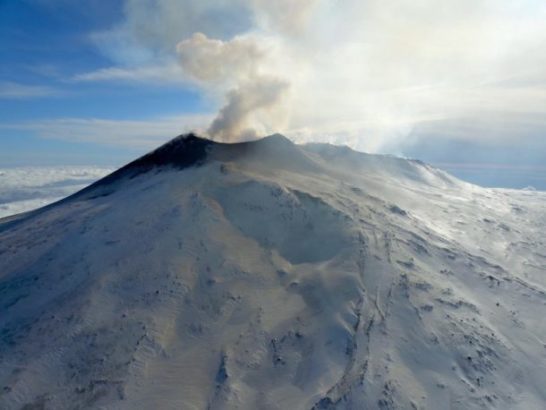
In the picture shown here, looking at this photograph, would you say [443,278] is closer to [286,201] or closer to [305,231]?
[305,231]

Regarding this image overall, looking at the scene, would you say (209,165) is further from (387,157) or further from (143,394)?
(387,157)

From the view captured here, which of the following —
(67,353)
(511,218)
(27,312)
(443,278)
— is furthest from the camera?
(511,218)

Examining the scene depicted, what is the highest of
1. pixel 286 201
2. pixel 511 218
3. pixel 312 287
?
pixel 286 201

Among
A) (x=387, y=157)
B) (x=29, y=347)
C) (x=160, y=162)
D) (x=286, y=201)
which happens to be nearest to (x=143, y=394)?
(x=29, y=347)

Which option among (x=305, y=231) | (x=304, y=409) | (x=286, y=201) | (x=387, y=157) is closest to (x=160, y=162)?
(x=286, y=201)

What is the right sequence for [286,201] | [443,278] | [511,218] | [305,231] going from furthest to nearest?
[511,218] → [286,201] → [305,231] → [443,278]

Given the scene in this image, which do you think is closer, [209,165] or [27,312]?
[27,312]

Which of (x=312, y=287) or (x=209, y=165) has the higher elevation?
(x=209, y=165)
